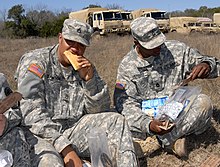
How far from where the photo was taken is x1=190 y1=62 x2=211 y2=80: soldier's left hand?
9.84 ft

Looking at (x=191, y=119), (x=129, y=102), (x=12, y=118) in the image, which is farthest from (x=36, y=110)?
(x=191, y=119)

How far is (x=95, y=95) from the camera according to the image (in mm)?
2730

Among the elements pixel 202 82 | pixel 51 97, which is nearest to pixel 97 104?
pixel 51 97

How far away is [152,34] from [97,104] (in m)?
0.75

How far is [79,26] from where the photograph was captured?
265cm

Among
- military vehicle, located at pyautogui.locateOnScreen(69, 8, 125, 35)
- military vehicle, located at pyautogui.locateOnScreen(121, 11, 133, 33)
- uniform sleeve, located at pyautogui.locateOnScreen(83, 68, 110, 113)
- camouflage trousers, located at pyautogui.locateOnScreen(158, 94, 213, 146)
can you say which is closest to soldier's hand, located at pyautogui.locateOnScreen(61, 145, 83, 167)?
uniform sleeve, located at pyautogui.locateOnScreen(83, 68, 110, 113)

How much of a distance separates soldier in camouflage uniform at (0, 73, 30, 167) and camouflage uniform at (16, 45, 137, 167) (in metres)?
0.22

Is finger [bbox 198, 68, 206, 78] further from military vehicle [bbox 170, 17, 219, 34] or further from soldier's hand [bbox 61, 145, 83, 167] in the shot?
military vehicle [bbox 170, 17, 219, 34]

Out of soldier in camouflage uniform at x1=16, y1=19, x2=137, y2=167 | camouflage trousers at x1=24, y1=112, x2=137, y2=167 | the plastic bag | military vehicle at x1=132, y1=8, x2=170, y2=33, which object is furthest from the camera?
military vehicle at x1=132, y1=8, x2=170, y2=33

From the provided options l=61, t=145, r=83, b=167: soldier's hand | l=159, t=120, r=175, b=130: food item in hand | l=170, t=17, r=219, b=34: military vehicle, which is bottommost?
l=170, t=17, r=219, b=34: military vehicle

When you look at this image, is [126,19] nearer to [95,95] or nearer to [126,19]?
[126,19]

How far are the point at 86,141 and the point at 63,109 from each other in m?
0.31

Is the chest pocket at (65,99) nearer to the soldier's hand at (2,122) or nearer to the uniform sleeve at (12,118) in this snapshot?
the uniform sleeve at (12,118)

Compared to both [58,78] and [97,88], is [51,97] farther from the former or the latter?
[97,88]
